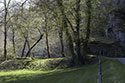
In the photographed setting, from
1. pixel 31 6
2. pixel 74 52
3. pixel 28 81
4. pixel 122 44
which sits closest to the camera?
pixel 28 81

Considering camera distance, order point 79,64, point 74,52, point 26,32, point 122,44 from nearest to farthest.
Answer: point 79,64 → point 74,52 → point 122,44 → point 26,32

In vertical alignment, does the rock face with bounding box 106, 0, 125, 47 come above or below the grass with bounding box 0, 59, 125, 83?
above

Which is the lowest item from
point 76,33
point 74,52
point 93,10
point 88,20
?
point 74,52

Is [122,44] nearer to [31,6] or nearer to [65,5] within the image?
[65,5]

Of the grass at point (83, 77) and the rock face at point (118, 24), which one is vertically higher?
the rock face at point (118, 24)

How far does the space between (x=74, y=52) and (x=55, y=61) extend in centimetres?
286

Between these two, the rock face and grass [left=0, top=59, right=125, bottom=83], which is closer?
grass [left=0, top=59, right=125, bottom=83]

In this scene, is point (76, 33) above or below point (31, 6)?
below

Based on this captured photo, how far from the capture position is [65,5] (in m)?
16.1

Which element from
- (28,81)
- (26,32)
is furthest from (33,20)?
(28,81)

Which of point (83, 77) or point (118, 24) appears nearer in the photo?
point (83, 77)

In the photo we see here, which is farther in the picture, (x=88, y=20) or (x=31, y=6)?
(x=88, y=20)

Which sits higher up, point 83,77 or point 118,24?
point 118,24

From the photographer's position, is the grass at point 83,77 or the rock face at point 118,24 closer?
the grass at point 83,77
